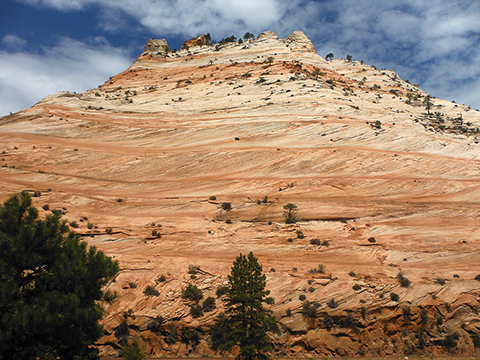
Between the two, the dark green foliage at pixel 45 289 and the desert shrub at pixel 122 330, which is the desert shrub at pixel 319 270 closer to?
the desert shrub at pixel 122 330

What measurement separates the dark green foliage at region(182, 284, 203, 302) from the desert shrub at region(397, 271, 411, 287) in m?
13.3

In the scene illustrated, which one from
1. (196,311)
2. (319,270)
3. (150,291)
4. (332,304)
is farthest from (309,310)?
(150,291)

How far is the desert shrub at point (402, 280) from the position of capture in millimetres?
21328

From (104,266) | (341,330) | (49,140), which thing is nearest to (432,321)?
(341,330)

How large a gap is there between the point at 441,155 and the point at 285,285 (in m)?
28.4

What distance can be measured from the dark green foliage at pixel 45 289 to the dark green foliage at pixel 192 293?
24.9 ft

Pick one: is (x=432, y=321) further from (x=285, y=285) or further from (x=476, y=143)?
(x=476, y=143)

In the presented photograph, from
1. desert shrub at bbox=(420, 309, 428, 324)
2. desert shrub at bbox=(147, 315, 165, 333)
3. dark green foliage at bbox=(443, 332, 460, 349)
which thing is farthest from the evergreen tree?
dark green foliage at bbox=(443, 332, 460, 349)

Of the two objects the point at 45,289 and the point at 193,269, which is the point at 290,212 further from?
the point at 45,289

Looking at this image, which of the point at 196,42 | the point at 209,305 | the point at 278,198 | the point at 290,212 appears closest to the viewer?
the point at 209,305

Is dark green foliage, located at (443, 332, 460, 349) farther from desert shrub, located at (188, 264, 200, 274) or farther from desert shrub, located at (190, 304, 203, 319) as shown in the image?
desert shrub, located at (188, 264, 200, 274)

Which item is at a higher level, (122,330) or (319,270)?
(319,270)

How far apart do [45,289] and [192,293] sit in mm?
9960

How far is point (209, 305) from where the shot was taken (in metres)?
19.9
